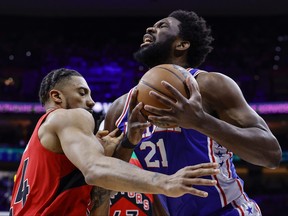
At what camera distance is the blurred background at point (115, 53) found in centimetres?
1465

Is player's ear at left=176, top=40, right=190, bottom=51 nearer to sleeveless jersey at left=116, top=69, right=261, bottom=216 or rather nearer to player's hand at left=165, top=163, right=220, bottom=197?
sleeveless jersey at left=116, top=69, right=261, bottom=216

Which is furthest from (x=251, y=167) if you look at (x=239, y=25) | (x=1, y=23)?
(x=1, y=23)

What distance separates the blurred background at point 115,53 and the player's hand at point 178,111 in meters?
11.7

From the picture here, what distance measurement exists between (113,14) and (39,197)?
1352 cm

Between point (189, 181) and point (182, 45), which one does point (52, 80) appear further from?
point (189, 181)

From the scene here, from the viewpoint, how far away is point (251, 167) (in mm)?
15156

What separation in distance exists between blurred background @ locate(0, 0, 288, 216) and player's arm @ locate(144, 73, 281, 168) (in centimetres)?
1121

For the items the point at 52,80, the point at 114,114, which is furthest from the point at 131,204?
the point at 52,80

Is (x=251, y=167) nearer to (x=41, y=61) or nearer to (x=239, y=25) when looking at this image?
(x=239, y=25)

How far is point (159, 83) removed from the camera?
250 centimetres

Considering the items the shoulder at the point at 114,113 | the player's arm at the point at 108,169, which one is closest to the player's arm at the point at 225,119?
the player's arm at the point at 108,169

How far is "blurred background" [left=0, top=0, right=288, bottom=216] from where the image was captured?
48.1ft

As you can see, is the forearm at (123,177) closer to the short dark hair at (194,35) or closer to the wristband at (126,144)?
the wristband at (126,144)

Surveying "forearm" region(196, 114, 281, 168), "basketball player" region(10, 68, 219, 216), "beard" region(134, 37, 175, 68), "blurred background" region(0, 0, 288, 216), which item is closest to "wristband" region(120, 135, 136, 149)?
"basketball player" region(10, 68, 219, 216)
